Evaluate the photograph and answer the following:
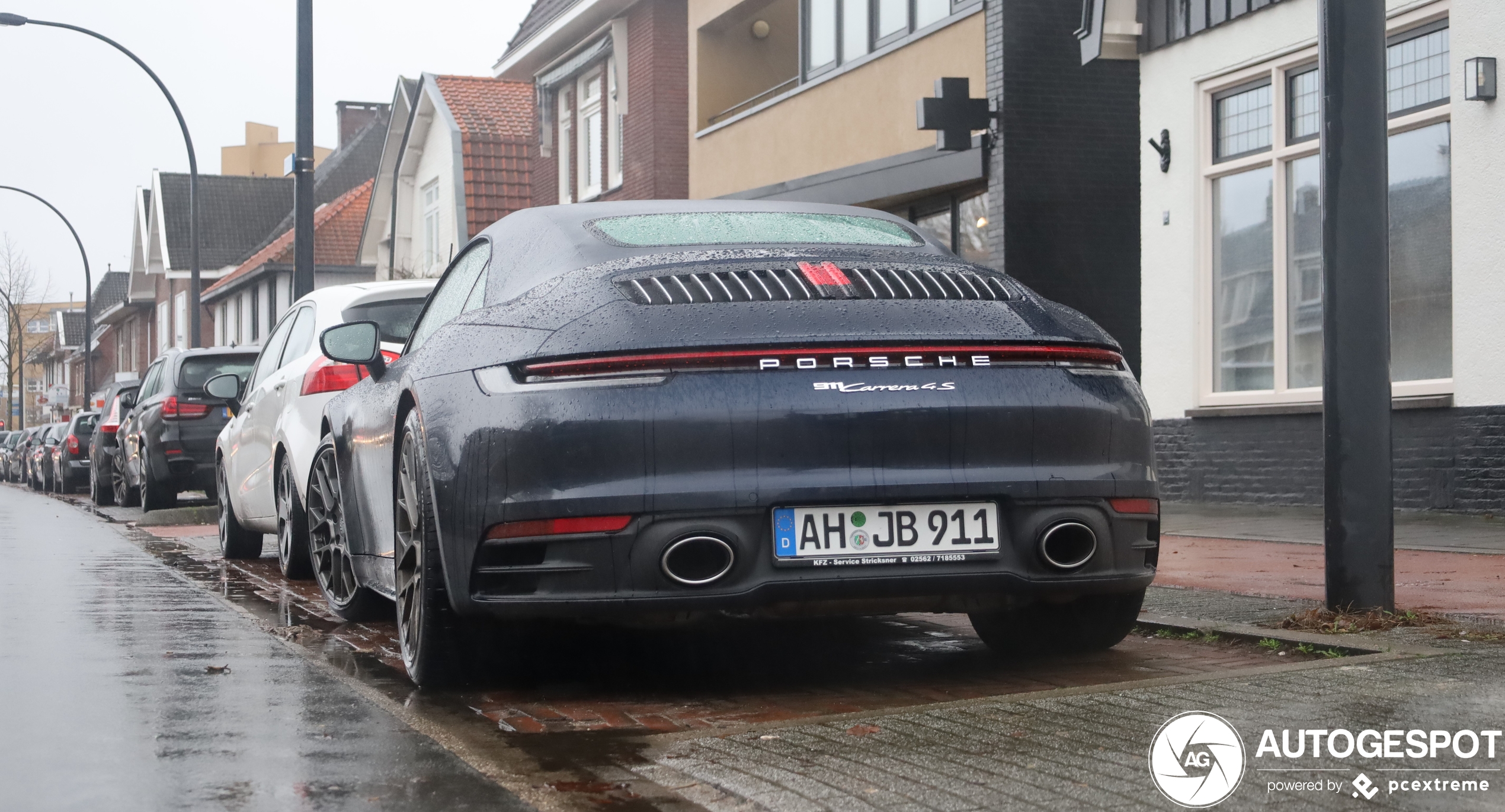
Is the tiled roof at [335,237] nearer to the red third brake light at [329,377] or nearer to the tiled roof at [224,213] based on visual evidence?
the tiled roof at [224,213]

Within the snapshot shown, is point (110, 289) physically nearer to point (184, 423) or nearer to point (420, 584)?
point (184, 423)

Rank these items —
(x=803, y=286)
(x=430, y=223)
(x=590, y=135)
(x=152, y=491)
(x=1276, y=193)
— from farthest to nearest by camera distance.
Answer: (x=430, y=223), (x=590, y=135), (x=152, y=491), (x=1276, y=193), (x=803, y=286)

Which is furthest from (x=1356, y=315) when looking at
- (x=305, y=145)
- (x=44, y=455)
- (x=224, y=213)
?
(x=224, y=213)

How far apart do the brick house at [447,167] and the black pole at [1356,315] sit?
85.1 feet

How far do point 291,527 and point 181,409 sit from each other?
315 inches

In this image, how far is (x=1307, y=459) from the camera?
1345 centimetres

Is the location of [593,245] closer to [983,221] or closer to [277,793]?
[277,793]

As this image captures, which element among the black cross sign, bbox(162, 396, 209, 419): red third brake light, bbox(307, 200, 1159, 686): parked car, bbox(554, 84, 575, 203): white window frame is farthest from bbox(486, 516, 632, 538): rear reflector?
bbox(554, 84, 575, 203): white window frame

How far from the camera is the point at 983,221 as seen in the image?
1733 cm

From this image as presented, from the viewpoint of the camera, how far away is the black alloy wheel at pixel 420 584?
5.02 m

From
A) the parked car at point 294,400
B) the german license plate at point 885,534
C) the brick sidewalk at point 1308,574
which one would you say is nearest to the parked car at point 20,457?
the parked car at point 294,400

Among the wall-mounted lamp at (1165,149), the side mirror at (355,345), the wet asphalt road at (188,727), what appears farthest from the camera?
the wall-mounted lamp at (1165,149)

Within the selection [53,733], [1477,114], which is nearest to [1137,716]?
[53,733]

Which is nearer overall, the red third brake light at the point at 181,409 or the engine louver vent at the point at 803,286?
the engine louver vent at the point at 803,286
